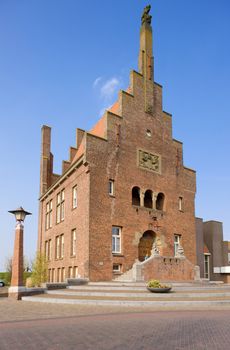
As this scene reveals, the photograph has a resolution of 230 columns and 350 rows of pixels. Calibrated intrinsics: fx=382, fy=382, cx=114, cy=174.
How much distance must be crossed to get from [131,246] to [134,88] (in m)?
12.8

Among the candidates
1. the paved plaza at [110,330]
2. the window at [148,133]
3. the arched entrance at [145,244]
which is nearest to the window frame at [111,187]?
the arched entrance at [145,244]

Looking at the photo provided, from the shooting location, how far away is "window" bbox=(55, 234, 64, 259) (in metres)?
32.9

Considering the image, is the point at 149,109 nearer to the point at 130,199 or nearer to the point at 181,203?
the point at 130,199

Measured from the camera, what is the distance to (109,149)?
94.0 ft

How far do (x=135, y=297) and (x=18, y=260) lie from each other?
674cm

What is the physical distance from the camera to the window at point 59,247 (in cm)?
3288

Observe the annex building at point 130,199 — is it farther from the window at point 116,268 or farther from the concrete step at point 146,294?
the concrete step at point 146,294

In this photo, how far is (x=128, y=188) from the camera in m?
29.4

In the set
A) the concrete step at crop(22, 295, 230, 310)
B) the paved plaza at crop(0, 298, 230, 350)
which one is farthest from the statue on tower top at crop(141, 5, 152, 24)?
the paved plaza at crop(0, 298, 230, 350)

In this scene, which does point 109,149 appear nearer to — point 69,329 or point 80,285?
point 80,285

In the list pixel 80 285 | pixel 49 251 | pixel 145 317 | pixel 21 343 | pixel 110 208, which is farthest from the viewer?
pixel 49 251

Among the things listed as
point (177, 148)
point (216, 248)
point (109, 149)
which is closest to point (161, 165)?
point (177, 148)

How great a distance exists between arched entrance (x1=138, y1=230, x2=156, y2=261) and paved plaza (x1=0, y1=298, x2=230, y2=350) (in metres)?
14.9

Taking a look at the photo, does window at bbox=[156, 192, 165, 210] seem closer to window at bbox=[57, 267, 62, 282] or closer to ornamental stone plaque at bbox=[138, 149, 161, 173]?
ornamental stone plaque at bbox=[138, 149, 161, 173]
